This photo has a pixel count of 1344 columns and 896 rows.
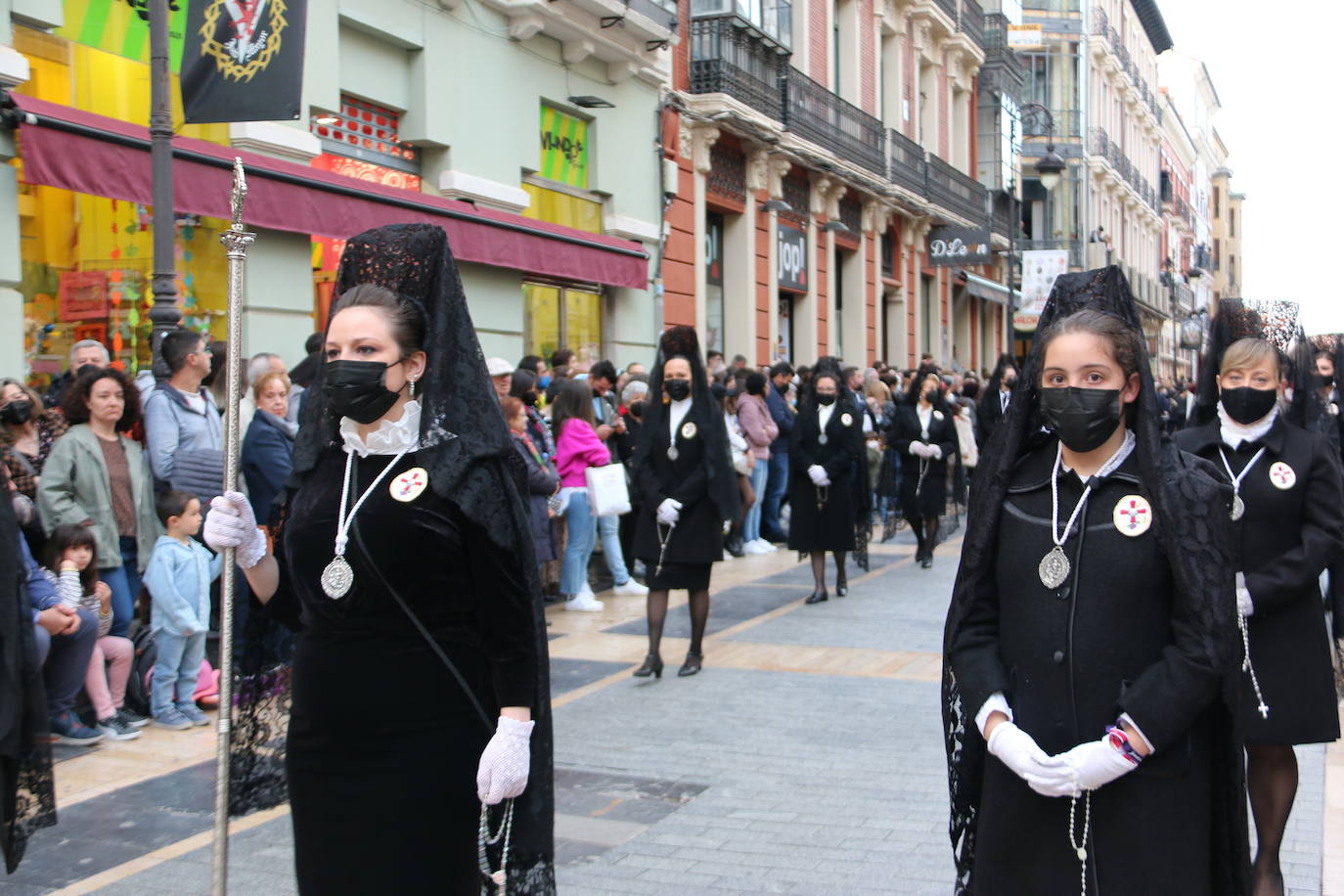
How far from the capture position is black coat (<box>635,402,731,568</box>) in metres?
8.84

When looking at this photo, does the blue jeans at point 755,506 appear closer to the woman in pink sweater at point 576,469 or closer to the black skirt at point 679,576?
the woman in pink sweater at point 576,469

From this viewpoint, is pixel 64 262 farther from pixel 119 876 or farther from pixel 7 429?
pixel 119 876

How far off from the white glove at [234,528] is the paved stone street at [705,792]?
2073mm

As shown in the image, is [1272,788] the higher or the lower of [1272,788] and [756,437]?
the lower

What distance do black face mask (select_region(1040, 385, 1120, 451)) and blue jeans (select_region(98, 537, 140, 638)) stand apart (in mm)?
5743

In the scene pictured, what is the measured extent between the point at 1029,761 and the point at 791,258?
21488 mm

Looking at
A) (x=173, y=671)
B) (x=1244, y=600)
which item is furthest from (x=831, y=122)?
(x=1244, y=600)

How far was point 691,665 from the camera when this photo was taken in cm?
880

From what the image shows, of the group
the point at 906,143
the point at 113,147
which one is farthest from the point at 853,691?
the point at 906,143

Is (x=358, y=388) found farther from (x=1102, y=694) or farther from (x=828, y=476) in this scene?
(x=828, y=476)

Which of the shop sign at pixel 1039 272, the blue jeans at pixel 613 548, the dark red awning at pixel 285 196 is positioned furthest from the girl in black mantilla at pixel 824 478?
the shop sign at pixel 1039 272

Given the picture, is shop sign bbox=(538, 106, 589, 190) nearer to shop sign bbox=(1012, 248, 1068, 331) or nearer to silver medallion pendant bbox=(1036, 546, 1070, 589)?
shop sign bbox=(1012, 248, 1068, 331)

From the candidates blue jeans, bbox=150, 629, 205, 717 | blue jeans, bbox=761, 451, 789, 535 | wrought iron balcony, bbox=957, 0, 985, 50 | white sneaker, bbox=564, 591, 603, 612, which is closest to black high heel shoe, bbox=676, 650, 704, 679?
white sneaker, bbox=564, 591, 603, 612

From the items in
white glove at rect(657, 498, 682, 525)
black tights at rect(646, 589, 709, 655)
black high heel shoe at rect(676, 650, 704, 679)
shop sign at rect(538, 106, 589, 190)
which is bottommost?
black high heel shoe at rect(676, 650, 704, 679)
